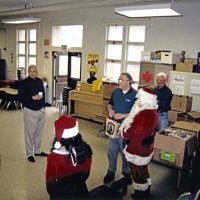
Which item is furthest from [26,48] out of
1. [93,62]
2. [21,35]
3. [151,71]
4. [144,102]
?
[144,102]

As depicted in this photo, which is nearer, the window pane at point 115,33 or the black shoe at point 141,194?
the black shoe at point 141,194

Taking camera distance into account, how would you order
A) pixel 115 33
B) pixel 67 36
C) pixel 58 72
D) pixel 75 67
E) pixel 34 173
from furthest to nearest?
pixel 58 72 < pixel 67 36 < pixel 75 67 < pixel 115 33 < pixel 34 173

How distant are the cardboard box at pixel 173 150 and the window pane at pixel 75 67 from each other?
16.7 feet

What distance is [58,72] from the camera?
28.5 feet

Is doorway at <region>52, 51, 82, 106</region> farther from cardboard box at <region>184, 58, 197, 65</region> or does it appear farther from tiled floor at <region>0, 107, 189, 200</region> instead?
cardboard box at <region>184, 58, 197, 65</region>

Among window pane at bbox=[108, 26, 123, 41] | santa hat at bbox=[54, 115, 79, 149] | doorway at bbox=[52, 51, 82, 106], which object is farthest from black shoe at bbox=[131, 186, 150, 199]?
doorway at bbox=[52, 51, 82, 106]

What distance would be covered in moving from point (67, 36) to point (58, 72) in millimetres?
1190

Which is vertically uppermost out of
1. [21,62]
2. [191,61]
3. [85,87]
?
[191,61]

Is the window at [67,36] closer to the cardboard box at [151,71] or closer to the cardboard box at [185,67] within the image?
the cardboard box at [151,71]

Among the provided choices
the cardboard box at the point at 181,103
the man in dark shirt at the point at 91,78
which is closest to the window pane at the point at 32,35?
the man in dark shirt at the point at 91,78

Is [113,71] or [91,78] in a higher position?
[113,71]

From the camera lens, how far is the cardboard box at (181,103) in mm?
5062

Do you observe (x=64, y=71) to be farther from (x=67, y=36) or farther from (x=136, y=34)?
(x=136, y=34)

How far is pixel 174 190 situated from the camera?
350 centimetres
